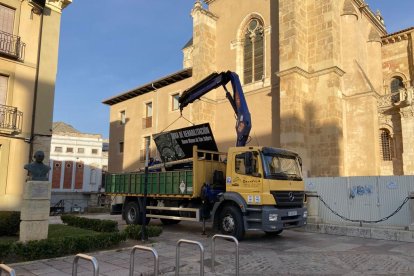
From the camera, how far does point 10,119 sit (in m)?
15.8

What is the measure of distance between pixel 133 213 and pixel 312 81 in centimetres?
1264

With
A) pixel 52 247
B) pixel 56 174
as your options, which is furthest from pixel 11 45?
pixel 56 174

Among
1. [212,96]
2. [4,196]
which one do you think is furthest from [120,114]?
[4,196]

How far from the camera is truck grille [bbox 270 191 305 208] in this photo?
10.8 meters

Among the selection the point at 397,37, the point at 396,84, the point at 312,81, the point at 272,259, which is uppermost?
the point at 397,37

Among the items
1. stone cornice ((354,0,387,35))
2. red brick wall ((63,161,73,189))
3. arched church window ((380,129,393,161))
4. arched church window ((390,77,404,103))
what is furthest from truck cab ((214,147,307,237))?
Answer: red brick wall ((63,161,73,189))

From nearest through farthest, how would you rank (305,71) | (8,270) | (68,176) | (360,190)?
(8,270) < (360,190) < (305,71) < (68,176)

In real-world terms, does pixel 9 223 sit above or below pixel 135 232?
above

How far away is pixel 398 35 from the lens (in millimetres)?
28000

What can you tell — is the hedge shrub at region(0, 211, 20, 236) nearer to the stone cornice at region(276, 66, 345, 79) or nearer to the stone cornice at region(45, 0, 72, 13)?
the stone cornice at region(45, 0, 72, 13)

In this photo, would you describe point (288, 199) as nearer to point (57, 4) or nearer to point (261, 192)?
point (261, 192)

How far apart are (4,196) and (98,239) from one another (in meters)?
8.63

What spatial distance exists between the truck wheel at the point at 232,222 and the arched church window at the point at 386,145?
18193 mm

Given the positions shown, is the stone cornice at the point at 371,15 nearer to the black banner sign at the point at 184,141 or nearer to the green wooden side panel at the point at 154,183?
the black banner sign at the point at 184,141
